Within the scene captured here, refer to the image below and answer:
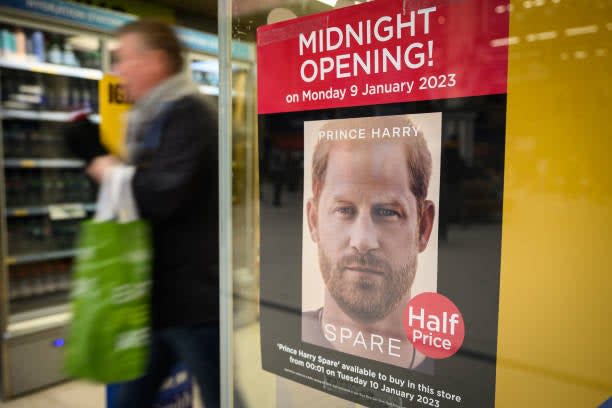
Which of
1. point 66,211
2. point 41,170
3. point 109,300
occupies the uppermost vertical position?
point 41,170

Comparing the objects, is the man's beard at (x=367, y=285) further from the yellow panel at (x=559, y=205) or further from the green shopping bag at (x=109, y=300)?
the green shopping bag at (x=109, y=300)

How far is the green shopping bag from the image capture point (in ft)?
4.88

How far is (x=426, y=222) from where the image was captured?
1.19m

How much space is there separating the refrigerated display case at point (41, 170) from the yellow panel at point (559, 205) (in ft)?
9.44

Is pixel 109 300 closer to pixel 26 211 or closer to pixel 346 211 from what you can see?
pixel 346 211

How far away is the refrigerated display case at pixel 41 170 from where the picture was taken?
9.86 ft

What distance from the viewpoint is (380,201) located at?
1.28 metres

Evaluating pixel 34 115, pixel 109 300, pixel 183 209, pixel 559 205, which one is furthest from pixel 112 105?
pixel 559 205

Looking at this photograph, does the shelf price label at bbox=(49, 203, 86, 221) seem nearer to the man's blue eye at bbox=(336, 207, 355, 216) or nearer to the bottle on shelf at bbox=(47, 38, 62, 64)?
the bottle on shelf at bbox=(47, 38, 62, 64)

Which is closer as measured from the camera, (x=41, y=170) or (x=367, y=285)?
(x=367, y=285)

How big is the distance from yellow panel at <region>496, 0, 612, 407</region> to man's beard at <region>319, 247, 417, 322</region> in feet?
0.84

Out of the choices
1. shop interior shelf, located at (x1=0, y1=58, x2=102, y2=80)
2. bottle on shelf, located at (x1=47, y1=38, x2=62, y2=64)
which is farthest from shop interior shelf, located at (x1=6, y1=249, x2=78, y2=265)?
bottle on shelf, located at (x1=47, y1=38, x2=62, y2=64)

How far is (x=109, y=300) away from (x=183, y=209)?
36cm

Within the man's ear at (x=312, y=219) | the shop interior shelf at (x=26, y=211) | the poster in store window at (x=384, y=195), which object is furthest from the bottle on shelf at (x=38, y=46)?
the man's ear at (x=312, y=219)
